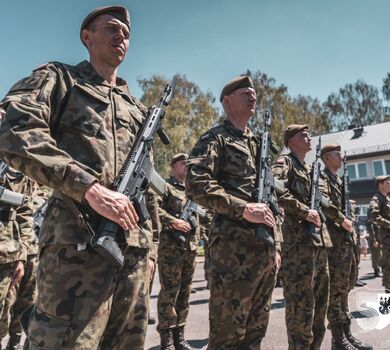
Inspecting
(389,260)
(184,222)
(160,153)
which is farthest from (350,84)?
(184,222)

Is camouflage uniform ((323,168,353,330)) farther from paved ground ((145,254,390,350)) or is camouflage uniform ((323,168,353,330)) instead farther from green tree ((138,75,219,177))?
green tree ((138,75,219,177))

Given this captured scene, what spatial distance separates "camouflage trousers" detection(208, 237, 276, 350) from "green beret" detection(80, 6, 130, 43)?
1767mm

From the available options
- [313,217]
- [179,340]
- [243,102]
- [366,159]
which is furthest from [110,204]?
[366,159]

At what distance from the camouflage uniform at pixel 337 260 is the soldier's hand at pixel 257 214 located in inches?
90.8

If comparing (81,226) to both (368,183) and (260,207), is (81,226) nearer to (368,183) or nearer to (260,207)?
(260,207)

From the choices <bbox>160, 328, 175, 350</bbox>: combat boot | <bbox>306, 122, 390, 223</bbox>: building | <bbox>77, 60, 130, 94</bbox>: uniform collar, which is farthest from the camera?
<bbox>306, 122, 390, 223</bbox>: building

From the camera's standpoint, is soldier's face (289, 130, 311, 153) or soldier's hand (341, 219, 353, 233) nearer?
soldier's face (289, 130, 311, 153)

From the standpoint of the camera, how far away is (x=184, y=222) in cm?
560

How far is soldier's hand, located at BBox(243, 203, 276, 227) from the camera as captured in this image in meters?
2.98

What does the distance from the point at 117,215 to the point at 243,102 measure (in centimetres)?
216

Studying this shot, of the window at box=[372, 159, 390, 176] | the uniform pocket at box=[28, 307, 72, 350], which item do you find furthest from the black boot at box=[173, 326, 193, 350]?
the window at box=[372, 159, 390, 176]

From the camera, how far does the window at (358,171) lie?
3115 centimetres

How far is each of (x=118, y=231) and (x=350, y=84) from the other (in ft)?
136

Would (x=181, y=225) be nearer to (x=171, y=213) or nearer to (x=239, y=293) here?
(x=171, y=213)
